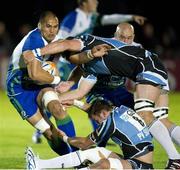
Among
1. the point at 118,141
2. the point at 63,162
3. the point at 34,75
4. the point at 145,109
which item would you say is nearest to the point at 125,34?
the point at 145,109

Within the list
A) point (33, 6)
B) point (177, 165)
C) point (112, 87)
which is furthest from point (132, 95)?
point (33, 6)

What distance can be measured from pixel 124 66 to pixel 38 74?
3.17 ft

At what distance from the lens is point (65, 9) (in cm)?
2064

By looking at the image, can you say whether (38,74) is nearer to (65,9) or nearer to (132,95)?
(132,95)

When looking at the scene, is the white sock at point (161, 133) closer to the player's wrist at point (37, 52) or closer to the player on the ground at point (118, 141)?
the player on the ground at point (118, 141)

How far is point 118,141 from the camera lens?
7.62 meters

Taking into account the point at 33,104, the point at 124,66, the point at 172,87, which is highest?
the point at 124,66

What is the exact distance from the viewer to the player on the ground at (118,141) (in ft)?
24.6

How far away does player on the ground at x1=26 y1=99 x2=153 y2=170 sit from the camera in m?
7.49

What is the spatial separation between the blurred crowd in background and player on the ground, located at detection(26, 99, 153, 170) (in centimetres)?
871

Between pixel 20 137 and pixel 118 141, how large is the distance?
440cm

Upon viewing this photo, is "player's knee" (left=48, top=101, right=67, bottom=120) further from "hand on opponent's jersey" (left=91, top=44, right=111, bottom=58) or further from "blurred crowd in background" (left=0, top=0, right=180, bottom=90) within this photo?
"blurred crowd in background" (left=0, top=0, right=180, bottom=90)

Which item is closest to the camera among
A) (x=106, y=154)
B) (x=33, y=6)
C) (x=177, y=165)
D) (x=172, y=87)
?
(x=106, y=154)

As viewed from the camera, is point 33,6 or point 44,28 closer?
point 44,28
